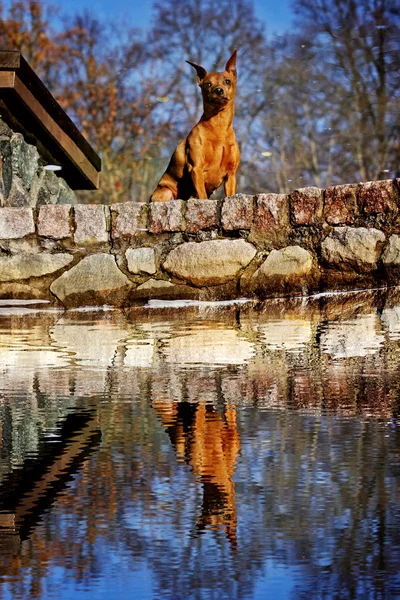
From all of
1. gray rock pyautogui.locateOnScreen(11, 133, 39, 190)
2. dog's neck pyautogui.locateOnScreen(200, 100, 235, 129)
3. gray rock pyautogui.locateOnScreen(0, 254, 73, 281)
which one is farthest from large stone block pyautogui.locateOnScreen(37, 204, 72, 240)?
gray rock pyautogui.locateOnScreen(11, 133, 39, 190)

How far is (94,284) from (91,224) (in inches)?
15.2

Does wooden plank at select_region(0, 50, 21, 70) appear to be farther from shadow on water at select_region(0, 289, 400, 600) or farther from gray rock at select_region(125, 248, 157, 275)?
shadow on water at select_region(0, 289, 400, 600)

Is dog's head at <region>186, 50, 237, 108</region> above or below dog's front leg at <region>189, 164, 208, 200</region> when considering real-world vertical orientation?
above

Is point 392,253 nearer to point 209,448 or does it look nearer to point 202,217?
point 202,217

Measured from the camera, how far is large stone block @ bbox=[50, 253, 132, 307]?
5.54 metres

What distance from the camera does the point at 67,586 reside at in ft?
2.77

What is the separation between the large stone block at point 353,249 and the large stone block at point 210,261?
1.50 ft

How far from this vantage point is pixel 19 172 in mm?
7789

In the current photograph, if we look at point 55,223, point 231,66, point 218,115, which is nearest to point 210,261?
point 55,223

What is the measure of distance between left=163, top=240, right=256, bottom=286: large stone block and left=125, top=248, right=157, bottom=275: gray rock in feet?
0.32

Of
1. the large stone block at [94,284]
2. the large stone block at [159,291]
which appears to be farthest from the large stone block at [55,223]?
the large stone block at [159,291]

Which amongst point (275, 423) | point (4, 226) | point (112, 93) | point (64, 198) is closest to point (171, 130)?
point (112, 93)

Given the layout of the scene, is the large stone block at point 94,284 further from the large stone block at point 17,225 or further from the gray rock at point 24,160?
the gray rock at point 24,160

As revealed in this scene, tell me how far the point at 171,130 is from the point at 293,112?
9.53 feet
